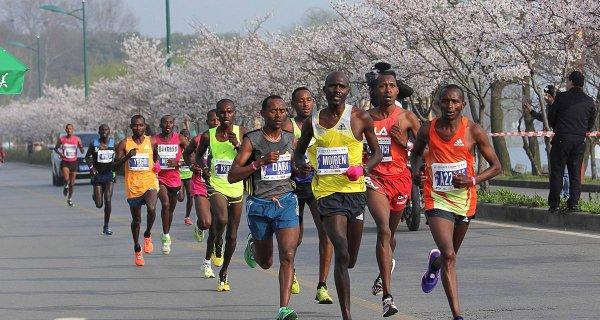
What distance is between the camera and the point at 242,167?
10312mm

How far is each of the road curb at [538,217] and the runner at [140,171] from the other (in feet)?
17.1

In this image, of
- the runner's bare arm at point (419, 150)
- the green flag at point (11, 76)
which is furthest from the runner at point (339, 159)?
Answer: the green flag at point (11, 76)

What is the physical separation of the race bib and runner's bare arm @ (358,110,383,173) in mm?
6819

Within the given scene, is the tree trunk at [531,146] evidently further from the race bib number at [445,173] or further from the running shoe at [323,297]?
the race bib number at [445,173]

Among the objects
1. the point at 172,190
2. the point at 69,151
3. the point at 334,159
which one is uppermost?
the point at 334,159

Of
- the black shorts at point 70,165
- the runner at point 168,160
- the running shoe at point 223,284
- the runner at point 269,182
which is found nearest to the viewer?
the runner at point 269,182

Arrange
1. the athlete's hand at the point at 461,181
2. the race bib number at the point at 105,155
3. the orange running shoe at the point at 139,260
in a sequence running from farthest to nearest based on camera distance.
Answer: the race bib number at the point at 105,155
the orange running shoe at the point at 139,260
the athlete's hand at the point at 461,181

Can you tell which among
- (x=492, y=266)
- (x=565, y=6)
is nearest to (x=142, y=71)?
(x=565, y=6)

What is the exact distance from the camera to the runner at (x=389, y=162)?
11.2 metres

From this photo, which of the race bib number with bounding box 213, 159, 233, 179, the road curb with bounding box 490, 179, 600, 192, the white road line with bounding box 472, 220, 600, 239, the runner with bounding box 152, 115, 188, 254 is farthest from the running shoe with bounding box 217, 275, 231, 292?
the road curb with bounding box 490, 179, 600, 192

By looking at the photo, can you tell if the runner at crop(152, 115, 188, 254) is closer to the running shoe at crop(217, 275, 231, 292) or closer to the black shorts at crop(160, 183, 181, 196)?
the black shorts at crop(160, 183, 181, 196)

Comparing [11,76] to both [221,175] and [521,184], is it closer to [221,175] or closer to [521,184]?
[221,175]

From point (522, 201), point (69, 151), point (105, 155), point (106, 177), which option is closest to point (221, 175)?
point (106, 177)

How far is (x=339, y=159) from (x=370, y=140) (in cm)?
29
